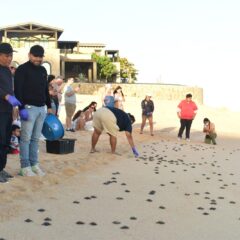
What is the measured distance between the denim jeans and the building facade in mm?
31783

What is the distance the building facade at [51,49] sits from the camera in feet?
133

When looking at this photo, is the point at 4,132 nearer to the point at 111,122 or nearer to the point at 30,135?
the point at 30,135

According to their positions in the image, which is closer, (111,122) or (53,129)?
(53,129)

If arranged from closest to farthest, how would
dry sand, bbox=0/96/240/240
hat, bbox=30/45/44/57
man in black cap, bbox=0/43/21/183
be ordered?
dry sand, bbox=0/96/240/240
man in black cap, bbox=0/43/21/183
hat, bbox=30/45/44/57

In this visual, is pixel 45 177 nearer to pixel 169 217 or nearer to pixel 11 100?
pixel 11 100

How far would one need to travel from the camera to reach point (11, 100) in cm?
591

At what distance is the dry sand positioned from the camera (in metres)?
4.85

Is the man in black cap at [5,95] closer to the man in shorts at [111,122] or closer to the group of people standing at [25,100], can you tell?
the group of people standing at [25,100]

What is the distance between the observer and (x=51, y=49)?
40844 millimetres

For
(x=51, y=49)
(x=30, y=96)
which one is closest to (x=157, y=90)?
(x=51, y=49)

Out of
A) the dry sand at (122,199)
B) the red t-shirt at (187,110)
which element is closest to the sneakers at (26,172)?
the dry sand at (122,199)

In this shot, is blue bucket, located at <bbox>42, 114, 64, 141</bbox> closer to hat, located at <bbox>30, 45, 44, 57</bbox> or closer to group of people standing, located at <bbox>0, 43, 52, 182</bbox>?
group of people standing, located at <bbox>0, 43, 52, 182</bbox>

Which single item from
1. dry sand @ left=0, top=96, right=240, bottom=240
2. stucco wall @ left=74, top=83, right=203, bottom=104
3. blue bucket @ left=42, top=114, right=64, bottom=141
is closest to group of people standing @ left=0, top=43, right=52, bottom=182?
dry sand @ left=0, top=96, right=240, bottom=240

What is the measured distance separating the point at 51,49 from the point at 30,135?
3513 cm
